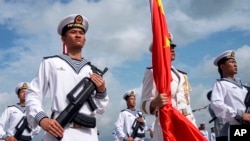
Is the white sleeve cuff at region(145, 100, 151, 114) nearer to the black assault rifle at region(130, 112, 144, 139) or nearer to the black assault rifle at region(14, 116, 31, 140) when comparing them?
the black assault rifle at region(14, 116, 31, 140)

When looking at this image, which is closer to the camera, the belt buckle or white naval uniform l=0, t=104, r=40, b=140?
the belt buckle

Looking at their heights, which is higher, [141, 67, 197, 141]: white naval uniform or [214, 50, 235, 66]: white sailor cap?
[214, 50, 235, 66]: white sailor cap

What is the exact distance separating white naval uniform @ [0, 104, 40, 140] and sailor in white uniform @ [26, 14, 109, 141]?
6.68 metres

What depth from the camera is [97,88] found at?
498cm

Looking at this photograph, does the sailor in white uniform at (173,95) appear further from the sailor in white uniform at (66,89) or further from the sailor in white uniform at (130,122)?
the sailor in white uniform at (130,122)

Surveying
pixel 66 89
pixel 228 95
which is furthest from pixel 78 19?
pixel 228 95

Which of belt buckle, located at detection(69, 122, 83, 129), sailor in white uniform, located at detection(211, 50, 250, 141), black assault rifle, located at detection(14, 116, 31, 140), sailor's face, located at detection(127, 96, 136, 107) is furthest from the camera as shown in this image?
sailor's face, located at detection(127, 96, 136, 107)

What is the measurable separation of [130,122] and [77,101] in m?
11.1

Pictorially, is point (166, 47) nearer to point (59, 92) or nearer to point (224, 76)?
point (59, 92)

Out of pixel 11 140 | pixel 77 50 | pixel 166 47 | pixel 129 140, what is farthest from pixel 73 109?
pixel 129 140

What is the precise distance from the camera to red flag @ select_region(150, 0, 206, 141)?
5.04 metres

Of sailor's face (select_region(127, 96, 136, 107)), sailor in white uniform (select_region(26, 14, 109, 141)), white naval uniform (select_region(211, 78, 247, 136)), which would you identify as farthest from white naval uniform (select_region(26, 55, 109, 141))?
sailor's face (select_region(127, 96, 136, 107))

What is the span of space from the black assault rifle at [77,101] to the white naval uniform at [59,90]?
7cm

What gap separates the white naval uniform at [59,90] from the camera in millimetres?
4664
